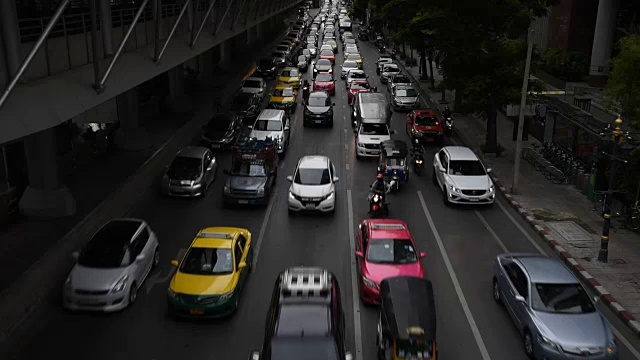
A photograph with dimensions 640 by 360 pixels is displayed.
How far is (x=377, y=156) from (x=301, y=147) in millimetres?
4316

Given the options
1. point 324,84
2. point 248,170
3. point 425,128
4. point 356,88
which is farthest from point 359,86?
point 248,170

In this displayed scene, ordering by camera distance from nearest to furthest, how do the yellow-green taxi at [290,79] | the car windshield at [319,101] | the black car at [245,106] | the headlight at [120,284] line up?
the headlight at [120,284] → the black car at [245,106] → the car windshield at [319,101] → the yellow-green taxi at [290,79]

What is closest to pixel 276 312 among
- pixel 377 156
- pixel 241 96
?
pixel 377 156

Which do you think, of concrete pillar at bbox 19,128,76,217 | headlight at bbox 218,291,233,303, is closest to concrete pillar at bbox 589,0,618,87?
headlight at bbox 218,291,233,303

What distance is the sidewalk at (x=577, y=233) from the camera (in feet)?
54.0

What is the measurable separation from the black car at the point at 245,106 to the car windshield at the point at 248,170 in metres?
12.3

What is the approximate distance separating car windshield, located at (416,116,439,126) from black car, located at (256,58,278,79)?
828 inches

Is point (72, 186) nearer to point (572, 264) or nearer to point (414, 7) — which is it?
point (572, 264)

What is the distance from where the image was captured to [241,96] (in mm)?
37125

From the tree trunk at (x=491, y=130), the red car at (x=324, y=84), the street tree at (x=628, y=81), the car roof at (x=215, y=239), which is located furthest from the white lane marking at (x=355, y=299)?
the red car at (x=324, y=84)

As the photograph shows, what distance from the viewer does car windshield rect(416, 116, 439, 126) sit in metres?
32.4

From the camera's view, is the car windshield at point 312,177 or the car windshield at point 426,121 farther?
the car windshield at point 426,121

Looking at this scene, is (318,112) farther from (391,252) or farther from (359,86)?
(391,252)

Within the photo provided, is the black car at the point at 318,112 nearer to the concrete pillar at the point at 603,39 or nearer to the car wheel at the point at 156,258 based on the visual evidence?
the concrete pillar at the point at 603,39
